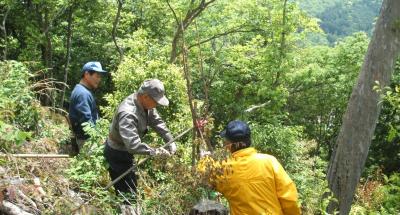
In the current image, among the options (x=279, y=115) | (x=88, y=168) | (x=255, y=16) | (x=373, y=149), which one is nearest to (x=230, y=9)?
(x=255, y=16)

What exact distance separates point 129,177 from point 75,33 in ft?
42.3

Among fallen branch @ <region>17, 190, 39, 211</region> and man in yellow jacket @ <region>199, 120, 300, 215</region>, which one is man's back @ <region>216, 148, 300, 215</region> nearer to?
man in yellow jacket @ <region>199, 120, 300, 215</region>

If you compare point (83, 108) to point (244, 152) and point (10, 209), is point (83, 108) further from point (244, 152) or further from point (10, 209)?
point (244, 152)

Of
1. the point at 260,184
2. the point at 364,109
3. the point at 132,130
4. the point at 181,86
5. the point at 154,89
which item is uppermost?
the point at 154,89

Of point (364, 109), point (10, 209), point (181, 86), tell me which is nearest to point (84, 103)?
point (181, 86)

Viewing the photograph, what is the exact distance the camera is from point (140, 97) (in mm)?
4879

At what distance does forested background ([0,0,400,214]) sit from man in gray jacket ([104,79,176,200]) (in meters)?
0.18

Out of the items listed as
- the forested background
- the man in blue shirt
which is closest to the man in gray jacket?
the forested background

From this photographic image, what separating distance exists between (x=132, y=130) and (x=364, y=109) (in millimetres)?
3305

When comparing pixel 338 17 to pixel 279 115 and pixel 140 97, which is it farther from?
pixel 140 97

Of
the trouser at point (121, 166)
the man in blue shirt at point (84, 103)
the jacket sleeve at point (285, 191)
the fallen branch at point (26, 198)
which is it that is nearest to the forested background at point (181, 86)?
the fallen branch at point (26, 198)

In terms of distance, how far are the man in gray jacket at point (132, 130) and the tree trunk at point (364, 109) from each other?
8.47 feet

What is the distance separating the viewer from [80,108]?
598 centimetres

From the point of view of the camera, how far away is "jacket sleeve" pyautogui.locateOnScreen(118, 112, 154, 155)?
4613mm
